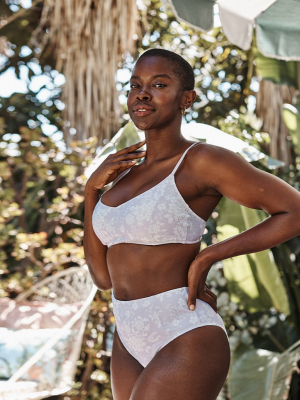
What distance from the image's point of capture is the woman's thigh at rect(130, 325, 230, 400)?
179cm

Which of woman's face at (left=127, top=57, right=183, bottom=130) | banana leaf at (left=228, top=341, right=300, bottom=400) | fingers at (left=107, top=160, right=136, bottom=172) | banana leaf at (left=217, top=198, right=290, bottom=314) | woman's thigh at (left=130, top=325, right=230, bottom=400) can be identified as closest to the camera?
woman's thigh at (left=130, top=325, right=230, bottom=400)

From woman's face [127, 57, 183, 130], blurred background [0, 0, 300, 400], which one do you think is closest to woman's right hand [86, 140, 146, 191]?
woman's face [127, 57, 183, 130]

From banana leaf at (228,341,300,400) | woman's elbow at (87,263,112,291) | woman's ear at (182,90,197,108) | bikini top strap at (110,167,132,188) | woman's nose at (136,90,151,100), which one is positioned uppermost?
woman's nose at (136,90,151,100)

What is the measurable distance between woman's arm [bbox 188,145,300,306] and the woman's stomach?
0.06m

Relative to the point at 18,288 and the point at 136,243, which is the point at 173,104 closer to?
the point at 136,243

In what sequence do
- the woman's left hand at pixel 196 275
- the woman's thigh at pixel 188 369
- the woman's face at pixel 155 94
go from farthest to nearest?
the woman's face at pixel 155 94 → the woman's left hand at pixel 196 275 → the woman's thigh at pixel 188 369

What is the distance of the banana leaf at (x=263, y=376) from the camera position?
4.13m

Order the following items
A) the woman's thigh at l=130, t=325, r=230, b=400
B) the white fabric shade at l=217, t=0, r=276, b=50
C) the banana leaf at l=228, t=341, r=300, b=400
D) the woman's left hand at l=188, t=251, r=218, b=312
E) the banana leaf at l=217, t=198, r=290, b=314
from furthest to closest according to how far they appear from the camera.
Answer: the banana leaf at l=217, t=198, r=290, b=314 → the banana leaf at l=228, t=341, r=300, b=400 → the white fabric shade at l=217, t=0, r=276, b=50 → the woman's left hand at l=188, t=251, r=218, b=312 → the woman's thigh at l=130, t=325, r=230, b=400

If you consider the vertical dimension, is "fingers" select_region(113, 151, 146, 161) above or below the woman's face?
below

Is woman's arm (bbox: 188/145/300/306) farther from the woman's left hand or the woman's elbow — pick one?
the woman's elbow

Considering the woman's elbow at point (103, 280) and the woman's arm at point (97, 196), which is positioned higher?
the woman's arm at point (97, 196)

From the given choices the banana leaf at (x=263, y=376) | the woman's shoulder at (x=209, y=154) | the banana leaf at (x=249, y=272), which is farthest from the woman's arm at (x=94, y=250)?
the banana leaf at (x=263, y=376)

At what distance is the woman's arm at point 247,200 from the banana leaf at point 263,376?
8.06 feet

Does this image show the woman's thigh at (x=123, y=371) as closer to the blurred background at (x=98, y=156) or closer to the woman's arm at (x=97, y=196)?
the woman's arm at (x=97, y=196)
